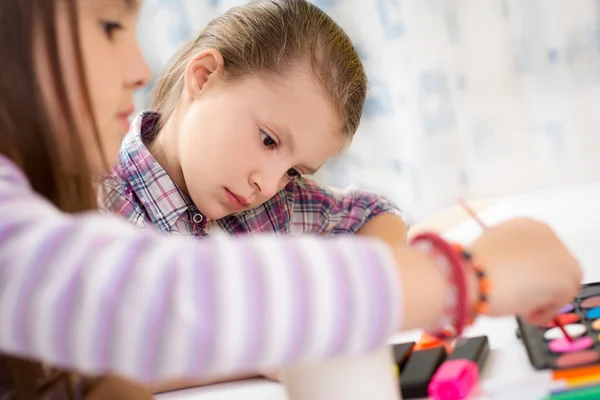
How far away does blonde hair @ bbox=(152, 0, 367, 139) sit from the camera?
0.79m

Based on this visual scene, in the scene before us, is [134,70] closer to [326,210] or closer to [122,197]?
[122,197]

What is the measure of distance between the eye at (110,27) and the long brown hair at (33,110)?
0.03m

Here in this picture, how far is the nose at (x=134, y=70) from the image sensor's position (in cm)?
46

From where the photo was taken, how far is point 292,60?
79 centimetres

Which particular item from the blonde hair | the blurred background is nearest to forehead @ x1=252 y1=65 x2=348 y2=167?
the blonde hair

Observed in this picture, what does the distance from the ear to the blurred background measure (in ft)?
1.67

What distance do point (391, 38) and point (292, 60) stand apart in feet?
2.07

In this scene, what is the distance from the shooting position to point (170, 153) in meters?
0.84

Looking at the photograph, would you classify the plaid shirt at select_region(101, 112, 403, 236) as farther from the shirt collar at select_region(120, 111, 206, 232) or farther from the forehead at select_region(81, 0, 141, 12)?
the forehead at select_region(81, 0, 141, 12)

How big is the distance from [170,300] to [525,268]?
18 cm

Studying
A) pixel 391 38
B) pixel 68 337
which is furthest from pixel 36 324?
pixel 391 38

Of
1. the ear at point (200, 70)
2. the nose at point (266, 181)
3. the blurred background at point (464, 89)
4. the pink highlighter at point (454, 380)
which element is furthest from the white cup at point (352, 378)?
the blurred background at point (464, 89)

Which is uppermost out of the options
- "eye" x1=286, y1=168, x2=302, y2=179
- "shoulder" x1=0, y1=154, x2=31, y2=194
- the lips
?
"shoulder" x1=0, y1=154, x2=31, y2=194

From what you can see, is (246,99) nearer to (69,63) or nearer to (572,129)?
(69,63)
